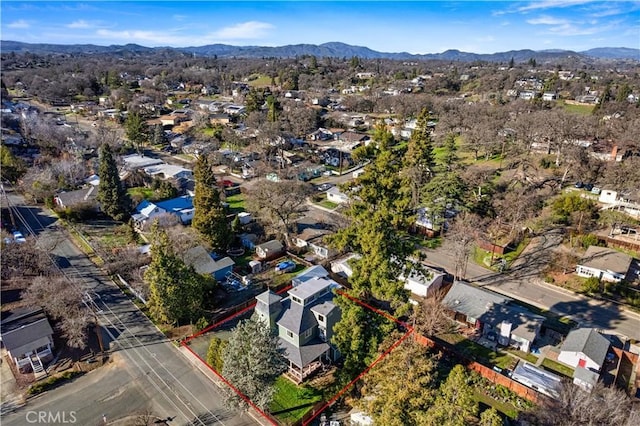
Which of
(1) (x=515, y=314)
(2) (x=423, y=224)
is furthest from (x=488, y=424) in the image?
(2) (x=423, y=224)

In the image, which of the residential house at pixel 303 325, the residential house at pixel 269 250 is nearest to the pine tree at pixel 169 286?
the residential house at pixel 303 325

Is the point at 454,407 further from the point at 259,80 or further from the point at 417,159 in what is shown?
the point at 259,80

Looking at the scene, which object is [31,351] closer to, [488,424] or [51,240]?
[51,240]

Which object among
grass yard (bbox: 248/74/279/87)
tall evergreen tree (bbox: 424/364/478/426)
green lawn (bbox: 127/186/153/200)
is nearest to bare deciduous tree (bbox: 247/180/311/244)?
green lawn (bbox: 127/186/153/200)

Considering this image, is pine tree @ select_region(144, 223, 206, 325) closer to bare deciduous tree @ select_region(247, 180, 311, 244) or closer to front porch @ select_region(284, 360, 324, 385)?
front porch @ select_region(284, 360, 324, 385)

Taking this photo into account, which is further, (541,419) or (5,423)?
(5,423)

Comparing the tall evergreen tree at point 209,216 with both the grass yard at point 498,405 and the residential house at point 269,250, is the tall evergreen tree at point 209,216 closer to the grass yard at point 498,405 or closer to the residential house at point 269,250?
the residential house at point 269,250

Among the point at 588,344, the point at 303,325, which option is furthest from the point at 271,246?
the point at 588,344
